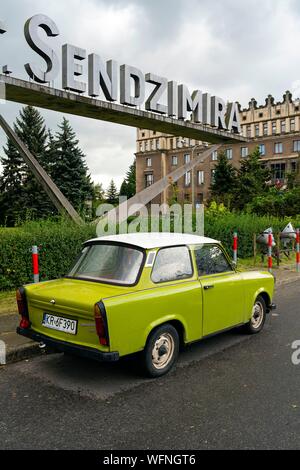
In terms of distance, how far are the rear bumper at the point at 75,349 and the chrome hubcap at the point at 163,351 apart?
2.12 ft

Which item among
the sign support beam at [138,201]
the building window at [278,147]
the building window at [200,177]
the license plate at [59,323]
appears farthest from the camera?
the building window at [200,177]

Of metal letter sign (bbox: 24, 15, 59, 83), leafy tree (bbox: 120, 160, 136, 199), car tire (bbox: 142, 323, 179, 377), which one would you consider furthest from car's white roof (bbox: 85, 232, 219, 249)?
leafy tree (bbox: 120, 160, 136, 199)

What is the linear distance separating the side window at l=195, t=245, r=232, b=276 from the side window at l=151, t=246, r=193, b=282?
0.67ft

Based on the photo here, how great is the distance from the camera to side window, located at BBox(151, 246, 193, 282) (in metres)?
5.00

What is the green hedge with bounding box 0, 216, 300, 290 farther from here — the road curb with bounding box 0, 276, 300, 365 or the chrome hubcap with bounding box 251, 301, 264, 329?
the chrome hubcap with bounding box 251, 301, 264, 329

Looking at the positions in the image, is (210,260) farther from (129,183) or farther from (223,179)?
(129,183)

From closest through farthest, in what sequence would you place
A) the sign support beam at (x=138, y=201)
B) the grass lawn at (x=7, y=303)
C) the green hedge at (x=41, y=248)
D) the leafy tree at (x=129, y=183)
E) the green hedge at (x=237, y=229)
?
1. the grass lawn at (x=7, y=303)
2. the green hedge at (x=41, y=248)
3. the green hedge at (x=237, y=229)
4. the sign support beam at (x=138, y=201)
5. the leafy tree at (x=129, y=183)

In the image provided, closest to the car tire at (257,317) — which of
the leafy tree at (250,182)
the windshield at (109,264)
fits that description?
the windshield at (109,264)

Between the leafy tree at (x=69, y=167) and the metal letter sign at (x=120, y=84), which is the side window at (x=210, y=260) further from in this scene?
the leafy tree at (x=69, y=167)

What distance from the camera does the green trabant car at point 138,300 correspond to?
14.2 feet

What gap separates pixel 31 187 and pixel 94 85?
2477 cm

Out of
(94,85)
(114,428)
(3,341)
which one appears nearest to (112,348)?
(114,428)

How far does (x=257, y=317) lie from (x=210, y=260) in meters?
1.53
